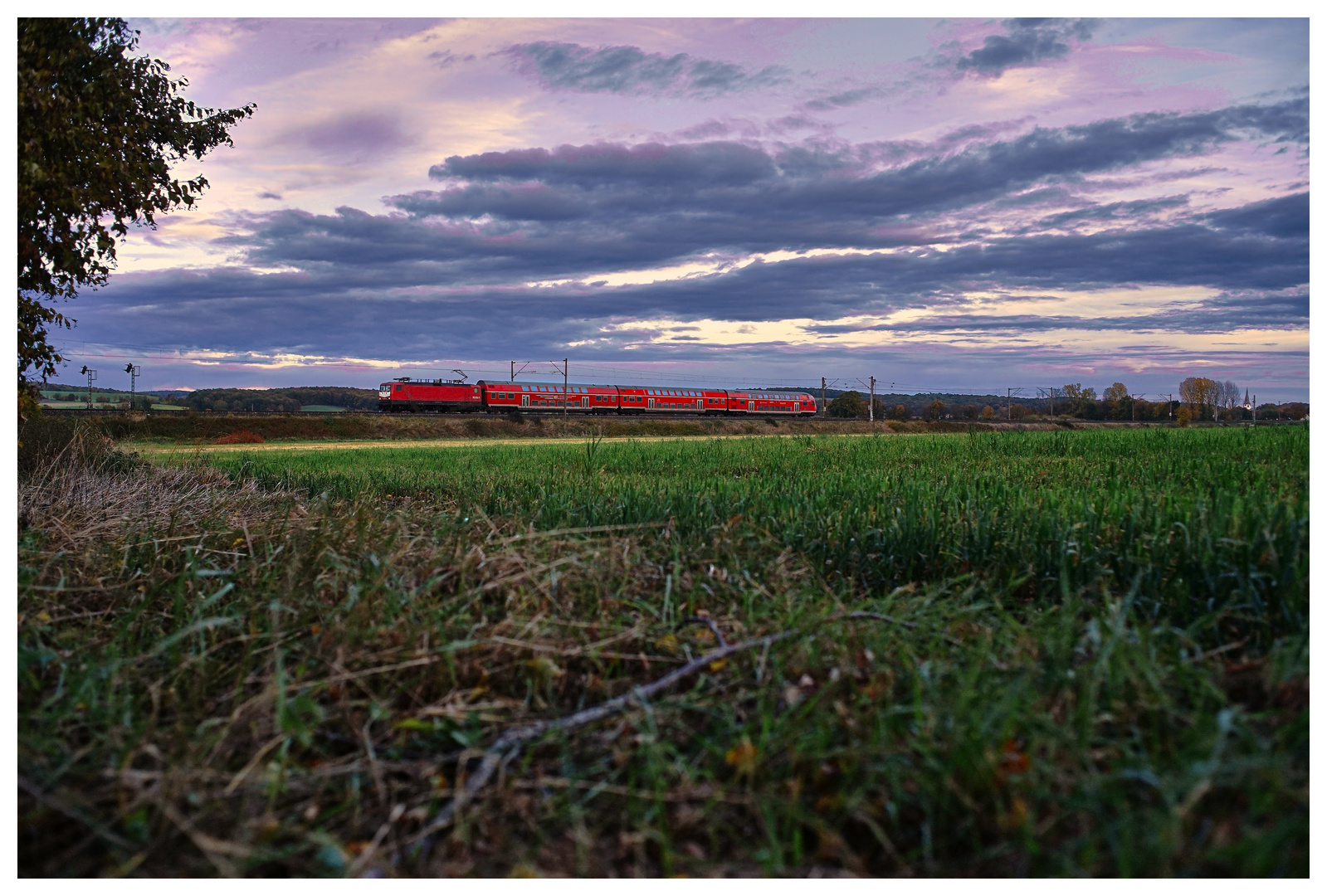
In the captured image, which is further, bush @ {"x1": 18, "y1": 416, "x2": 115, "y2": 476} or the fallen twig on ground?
bush @ {"x1": 18, "y1": 416, "x2": 115, "y2": 476}

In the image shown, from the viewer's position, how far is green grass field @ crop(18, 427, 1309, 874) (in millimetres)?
2221

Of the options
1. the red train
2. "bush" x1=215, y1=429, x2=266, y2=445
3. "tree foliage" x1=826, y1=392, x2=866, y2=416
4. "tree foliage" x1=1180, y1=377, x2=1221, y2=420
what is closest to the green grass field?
"tree foliage" x1=1180, y1=377, x2=1221, y2=420

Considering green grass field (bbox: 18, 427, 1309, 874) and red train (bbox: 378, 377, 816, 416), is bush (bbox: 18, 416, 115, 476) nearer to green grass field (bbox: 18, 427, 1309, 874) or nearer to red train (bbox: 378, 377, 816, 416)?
green grass field (bbox: 18, 427, 1309, 874)

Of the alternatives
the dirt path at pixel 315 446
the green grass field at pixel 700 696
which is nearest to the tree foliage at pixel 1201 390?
the dirt path at pixel 315 446

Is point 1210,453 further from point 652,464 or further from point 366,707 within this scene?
point 366,707

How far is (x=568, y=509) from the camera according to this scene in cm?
643

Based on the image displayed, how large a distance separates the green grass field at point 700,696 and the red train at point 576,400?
52.3 metres

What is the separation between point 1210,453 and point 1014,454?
2843 mm

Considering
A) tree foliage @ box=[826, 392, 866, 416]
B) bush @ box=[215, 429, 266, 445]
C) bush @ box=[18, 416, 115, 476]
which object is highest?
tree foliage @ box=[826, 392, 866, 416]

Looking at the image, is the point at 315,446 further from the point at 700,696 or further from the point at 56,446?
the point at 700,696

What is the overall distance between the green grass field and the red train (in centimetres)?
5232

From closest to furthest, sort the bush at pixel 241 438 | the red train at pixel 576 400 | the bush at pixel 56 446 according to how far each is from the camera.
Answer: the bush at pixel 56 446 → the bush at pixel 241 438 → the red train at pixel 576 400

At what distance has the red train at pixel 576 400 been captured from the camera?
55.8 meters

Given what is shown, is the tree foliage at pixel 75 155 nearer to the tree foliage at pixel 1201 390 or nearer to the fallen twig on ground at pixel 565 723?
the fallen twig on ground at pixel 565 723
